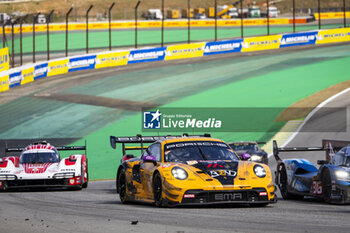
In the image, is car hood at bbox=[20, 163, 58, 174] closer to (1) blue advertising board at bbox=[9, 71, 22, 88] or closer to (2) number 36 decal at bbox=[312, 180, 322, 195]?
(2) number 36 decal at bbox=[312, 180, 322, 195]

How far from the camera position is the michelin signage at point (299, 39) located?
5691 centimetres

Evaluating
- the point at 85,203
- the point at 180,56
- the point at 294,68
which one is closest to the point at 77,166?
the point at 85,203

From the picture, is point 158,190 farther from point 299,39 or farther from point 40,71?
point 299,39

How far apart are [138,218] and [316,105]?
94.7 ft

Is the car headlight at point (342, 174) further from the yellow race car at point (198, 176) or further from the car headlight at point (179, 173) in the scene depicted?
the car headlight at point (179, 173)

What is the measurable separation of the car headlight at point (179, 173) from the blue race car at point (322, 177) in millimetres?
2555

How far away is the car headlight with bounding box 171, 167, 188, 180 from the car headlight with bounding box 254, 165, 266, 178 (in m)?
1.16

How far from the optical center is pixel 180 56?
55031mm

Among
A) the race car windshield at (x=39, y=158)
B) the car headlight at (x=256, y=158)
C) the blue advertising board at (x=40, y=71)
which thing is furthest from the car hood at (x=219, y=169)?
the blue advertising board at (x=40, y=71)

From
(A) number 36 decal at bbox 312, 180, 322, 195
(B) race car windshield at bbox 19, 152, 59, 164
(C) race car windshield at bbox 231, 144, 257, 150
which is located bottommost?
(C) race car windshield at bbox 231, 144, 257, 150

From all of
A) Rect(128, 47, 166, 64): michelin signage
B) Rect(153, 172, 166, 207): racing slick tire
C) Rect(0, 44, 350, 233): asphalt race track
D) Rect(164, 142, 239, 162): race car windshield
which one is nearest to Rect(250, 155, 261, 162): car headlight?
Rect(164, 142, 239, 162): race car windshield

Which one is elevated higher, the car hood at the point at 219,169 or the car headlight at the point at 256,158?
the car hood at the point at 219,169

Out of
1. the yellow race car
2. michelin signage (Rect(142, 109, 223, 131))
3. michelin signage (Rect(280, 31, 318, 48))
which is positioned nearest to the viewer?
the yellow race car

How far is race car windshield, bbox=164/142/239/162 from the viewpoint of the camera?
1223 cm
